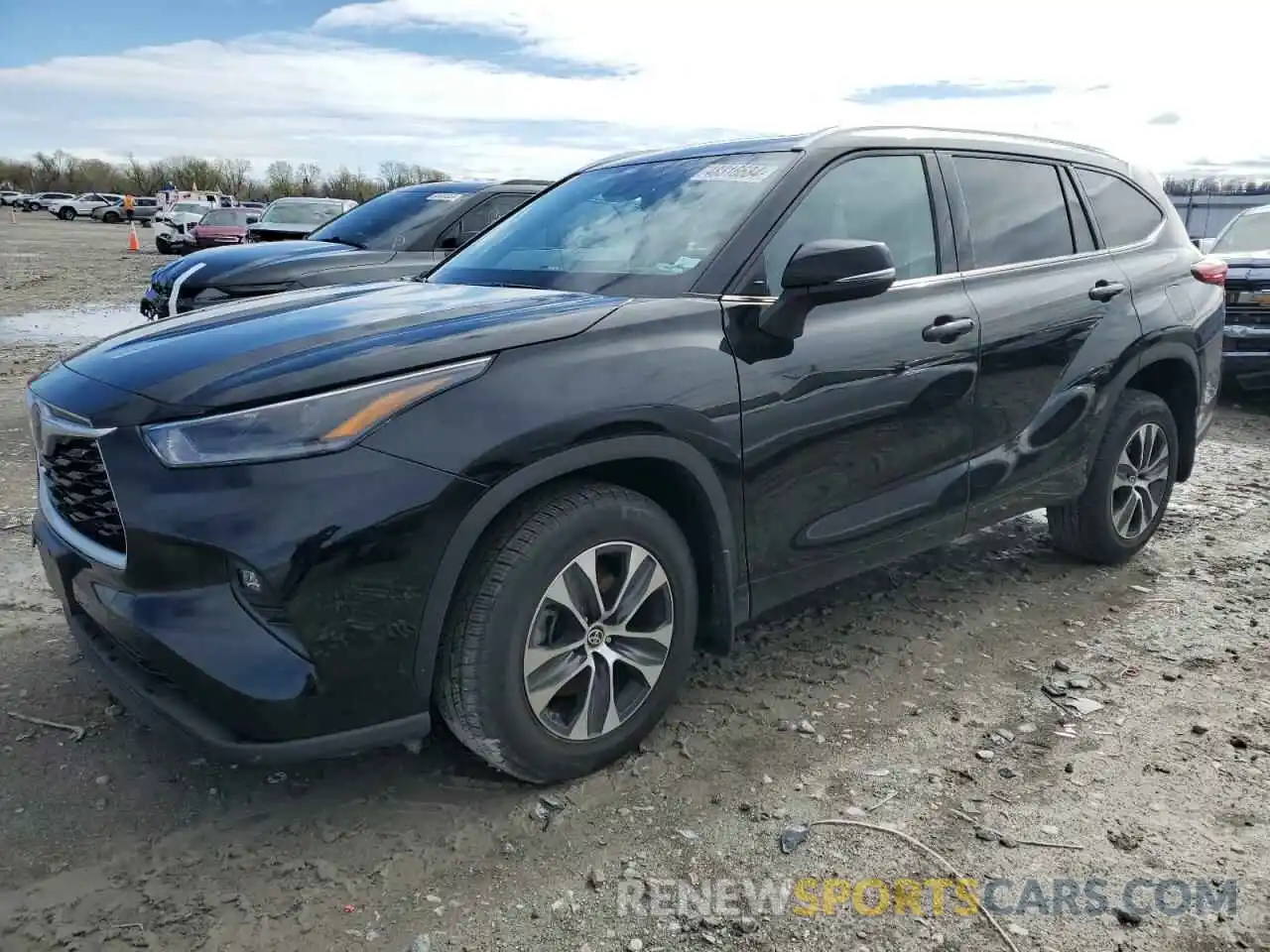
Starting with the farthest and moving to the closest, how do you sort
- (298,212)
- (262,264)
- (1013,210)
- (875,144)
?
(298,212) < (262,264) < (1013,210) < (875,144)

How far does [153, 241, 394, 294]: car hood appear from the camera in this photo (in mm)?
7320

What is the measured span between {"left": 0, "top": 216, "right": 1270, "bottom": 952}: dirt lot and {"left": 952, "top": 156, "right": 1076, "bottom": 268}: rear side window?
147cm

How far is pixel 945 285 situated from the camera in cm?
354

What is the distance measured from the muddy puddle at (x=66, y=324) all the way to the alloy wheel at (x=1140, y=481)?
1004 cm

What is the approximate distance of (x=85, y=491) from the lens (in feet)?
8.28

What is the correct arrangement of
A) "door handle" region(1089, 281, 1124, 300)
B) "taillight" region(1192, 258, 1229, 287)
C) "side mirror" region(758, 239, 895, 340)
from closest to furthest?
1. "side mirror" region(758, 239, 895, 340)
2. "door handle" region(1089, 281, 1124, 300)
3. "taillight" region(1192, 258, 1229, 287)

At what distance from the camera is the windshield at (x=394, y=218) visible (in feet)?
26.5

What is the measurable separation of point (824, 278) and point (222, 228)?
26.2 meters

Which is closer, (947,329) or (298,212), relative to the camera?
(947,329)

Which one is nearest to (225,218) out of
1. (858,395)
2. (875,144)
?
(875,144)

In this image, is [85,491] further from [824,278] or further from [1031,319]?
[1031,319]

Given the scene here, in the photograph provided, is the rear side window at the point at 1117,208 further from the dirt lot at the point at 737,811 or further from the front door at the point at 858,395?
the dirt lot at the point at 737,811

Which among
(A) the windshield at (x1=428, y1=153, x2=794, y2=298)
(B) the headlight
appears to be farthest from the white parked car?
(B) the headlight

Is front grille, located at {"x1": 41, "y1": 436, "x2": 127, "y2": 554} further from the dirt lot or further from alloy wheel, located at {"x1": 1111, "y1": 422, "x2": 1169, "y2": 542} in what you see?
alloy wheel, located at {"x1": 1111, "y1": 422, "x2": 1169, "y2": 542}
